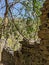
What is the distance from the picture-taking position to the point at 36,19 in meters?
10.0

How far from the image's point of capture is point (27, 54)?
5.93 m

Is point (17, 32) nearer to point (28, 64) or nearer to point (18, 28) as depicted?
point (18, 28)

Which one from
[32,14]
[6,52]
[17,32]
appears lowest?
[6,52]

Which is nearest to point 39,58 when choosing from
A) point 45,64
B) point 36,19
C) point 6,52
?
point 45,64

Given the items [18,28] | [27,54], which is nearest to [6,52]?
[18,28]

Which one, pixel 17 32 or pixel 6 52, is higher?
pixel 17 32

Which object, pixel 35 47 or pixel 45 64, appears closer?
pixel 45 64

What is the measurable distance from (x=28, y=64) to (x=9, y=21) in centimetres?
469

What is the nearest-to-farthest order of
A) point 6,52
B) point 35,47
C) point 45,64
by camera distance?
point 45,64 < point 35,47 < point 6,52

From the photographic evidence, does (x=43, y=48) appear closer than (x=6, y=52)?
Yes

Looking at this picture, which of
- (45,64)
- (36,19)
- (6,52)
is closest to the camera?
(45,64)

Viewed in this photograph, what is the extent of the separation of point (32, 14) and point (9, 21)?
1.01 m

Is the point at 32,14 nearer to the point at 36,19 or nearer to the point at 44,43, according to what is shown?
the point at 36,19

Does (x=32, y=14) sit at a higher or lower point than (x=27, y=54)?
higher
